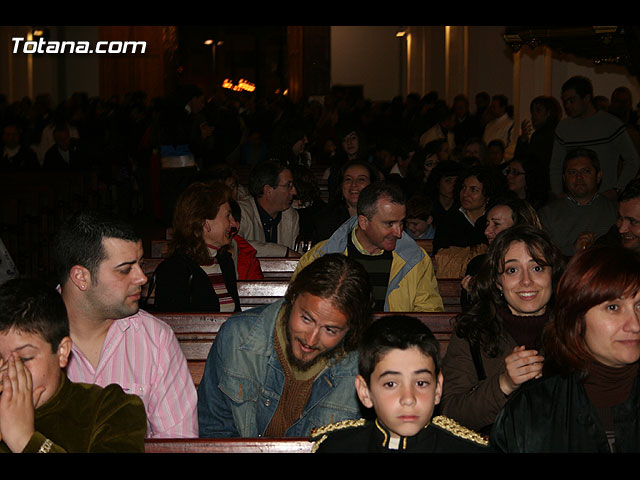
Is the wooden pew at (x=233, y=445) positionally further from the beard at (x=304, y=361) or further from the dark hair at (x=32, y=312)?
the dark hair at (x=32, y=312)

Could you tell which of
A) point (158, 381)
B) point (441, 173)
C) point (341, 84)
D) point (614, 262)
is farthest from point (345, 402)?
point (341, 84)

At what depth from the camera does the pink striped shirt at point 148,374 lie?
315 centimetres

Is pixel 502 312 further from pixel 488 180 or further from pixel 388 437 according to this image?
pixel 488 180

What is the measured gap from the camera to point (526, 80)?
40.4ft

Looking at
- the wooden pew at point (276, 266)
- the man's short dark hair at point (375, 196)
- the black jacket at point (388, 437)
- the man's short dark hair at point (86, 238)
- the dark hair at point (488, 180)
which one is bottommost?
the black jacket at point (388, 437)

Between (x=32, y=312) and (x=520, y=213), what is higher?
(x=520, y=213)

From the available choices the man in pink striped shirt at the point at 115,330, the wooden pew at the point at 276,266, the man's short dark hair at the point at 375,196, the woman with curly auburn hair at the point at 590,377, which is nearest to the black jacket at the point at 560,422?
the woman with curly auburn hair at the point at 590,377

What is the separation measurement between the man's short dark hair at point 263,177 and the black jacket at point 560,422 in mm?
4458

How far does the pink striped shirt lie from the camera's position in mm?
3146

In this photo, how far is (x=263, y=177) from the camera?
6.77 meters

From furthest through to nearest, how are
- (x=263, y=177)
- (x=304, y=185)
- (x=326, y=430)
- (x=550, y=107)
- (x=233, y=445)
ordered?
1. (x=550, y=107)
2. (x=304, y=185)
3. (x=263, y=177)
4. (x=233, y=445)
5. (x=326, y=430)

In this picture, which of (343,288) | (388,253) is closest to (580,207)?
(388,253)

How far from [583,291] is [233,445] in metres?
1.23

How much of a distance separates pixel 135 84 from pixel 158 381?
22122mm
